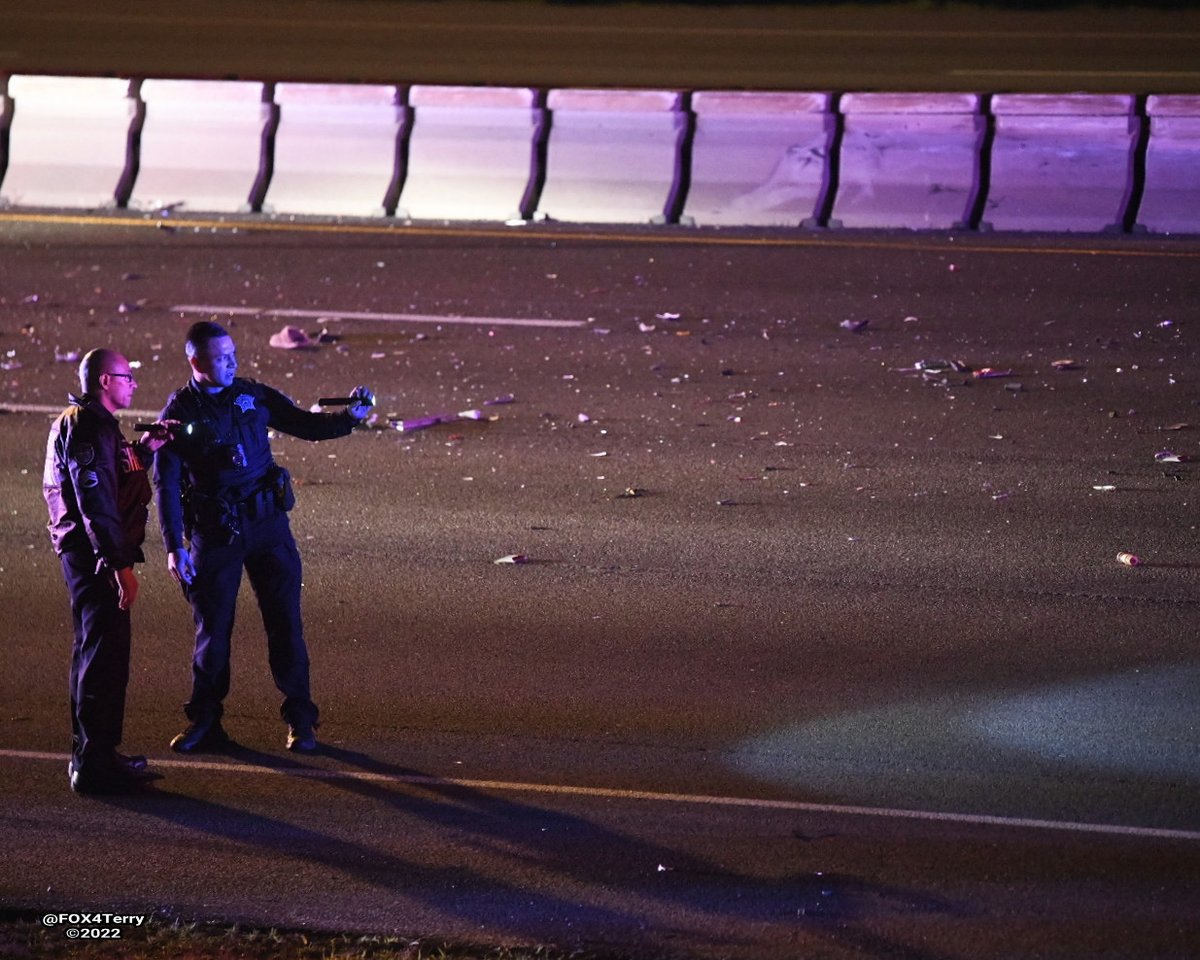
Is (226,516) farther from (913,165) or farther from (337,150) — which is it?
(337,150)

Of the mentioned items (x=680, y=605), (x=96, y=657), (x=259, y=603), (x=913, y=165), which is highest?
(x=913, y=165)

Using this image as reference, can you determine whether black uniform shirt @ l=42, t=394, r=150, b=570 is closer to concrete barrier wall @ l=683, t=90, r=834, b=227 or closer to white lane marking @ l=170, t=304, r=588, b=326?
white lane marking @ l=170, t=304, r=588, b=326

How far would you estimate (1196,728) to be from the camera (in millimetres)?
7516

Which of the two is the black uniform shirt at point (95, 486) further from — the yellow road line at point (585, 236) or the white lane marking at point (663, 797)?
the yellow road line at point (585, 236)

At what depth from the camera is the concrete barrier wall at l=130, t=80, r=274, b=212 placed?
1756cm

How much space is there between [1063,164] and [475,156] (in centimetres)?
558

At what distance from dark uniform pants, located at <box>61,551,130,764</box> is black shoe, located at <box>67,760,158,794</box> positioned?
43 mm

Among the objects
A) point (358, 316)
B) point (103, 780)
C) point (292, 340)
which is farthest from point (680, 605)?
point (358, 316)

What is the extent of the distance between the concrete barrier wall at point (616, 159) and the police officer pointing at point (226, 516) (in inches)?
371

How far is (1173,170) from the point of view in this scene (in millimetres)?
15672

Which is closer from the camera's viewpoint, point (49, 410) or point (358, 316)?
point (49, 410)

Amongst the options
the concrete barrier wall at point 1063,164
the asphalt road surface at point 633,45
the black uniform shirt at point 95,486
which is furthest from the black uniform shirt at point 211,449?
the asphalt road surface at point 633,45

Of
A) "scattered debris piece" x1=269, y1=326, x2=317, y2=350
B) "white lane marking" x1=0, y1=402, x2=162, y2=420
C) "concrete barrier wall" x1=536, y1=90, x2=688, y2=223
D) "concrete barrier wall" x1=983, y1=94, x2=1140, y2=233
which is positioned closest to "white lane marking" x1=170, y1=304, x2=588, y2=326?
"scattered debris piece" x1=269, y1=326, x2=317, y2=350

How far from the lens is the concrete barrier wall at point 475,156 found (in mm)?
17016
